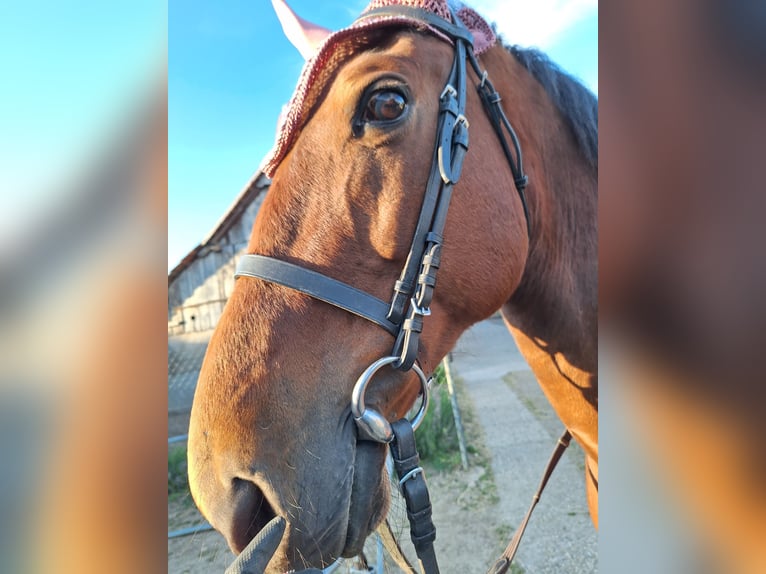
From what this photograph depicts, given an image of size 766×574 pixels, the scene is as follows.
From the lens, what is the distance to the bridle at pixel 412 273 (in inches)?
41.5

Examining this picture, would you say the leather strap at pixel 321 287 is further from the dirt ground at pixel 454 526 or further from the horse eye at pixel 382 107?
the dirt ground at pixel 454 526

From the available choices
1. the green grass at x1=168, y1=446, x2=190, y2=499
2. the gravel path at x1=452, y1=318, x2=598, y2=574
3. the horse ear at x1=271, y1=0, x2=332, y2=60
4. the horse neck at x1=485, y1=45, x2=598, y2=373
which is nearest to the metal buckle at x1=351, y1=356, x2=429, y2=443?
the horse neck at x1=485, y1=45, x2=598, y2=373

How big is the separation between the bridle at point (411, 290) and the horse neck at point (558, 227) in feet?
1.35

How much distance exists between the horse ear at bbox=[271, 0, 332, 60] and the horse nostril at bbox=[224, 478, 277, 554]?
1.52 meters

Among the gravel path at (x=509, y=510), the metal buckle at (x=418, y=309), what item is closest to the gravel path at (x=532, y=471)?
the gravel path at (x=509, y=510)

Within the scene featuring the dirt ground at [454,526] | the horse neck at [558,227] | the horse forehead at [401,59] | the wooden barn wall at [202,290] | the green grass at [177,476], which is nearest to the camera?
the horse forehead at [401,59]

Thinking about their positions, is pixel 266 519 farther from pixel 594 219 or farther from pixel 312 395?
pixel 594 219

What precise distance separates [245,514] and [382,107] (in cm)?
111

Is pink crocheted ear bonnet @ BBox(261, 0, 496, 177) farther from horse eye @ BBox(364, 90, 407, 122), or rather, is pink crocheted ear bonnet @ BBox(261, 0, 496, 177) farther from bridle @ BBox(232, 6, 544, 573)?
horse eye @ BBox(364, 90, 407, 122)

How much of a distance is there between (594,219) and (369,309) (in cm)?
102

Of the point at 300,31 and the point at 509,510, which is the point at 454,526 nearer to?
the point at 509,510

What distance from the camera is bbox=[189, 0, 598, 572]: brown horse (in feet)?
3.19

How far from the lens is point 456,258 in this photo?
48.2 inches
